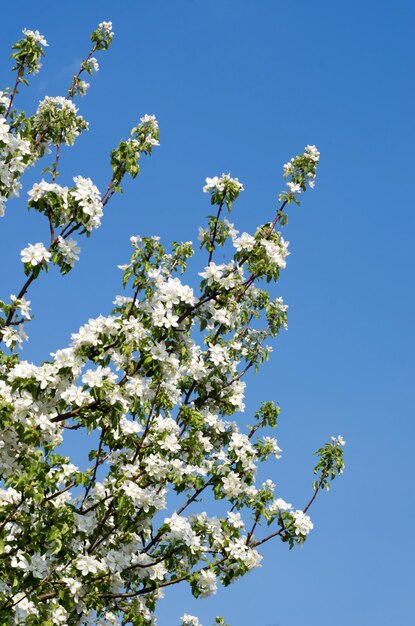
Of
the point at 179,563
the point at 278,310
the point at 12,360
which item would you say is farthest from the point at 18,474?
the point at 278,310

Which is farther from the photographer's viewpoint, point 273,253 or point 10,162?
point 273,253

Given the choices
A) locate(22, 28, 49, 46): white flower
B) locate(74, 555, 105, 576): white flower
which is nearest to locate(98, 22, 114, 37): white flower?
locate(22, 28, 49, 46): white flower

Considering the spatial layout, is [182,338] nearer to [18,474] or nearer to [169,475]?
[169,475]

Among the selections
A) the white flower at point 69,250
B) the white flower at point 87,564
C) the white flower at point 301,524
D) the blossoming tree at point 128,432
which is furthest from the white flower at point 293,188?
the white flower at point 87,564

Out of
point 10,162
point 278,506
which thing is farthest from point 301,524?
point 10,162

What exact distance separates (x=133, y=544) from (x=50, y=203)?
13.2 feet

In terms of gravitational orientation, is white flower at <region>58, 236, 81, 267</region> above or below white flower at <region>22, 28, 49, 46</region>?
below

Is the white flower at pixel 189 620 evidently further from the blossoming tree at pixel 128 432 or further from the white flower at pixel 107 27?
the white flower at pixel 107 27

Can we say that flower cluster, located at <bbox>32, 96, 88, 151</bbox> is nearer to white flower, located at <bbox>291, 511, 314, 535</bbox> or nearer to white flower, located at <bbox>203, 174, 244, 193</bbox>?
white flower, located at <bbox>203, 174, 244, 193</bbox>

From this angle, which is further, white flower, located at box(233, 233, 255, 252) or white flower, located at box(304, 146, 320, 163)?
white flower, located at box(304, 146, 320, 163)

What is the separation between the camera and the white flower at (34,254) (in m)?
8.65

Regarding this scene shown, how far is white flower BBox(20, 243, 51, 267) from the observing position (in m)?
8.65

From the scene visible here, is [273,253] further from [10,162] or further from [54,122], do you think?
[54,122]

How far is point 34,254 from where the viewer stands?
8.68 m
